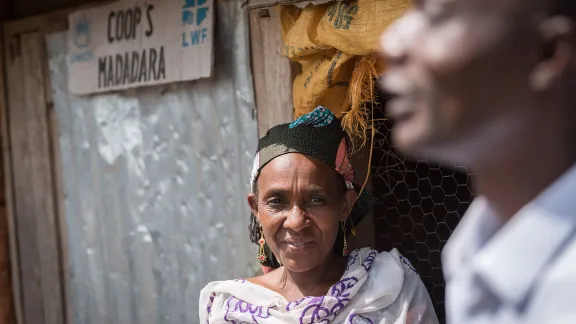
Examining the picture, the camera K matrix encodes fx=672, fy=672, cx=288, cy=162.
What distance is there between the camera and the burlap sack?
91.3 inches

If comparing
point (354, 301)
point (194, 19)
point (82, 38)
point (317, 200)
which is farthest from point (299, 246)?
point (82, 38)

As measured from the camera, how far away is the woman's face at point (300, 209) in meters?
2.23

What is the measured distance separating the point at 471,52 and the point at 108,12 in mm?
3200

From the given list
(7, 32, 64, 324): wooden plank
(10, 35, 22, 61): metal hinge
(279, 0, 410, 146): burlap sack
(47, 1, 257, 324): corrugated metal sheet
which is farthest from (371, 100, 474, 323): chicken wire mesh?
(10, 35, 22, 61): metal hinge

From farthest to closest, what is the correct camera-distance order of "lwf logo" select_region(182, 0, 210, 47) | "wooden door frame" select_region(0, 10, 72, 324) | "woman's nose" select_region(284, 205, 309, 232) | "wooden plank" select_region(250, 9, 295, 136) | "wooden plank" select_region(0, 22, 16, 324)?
"wooden plank" select_region(0, 22, 16, 324)
"wooden door frame" select_region(0, 10, 72, 324)
"lwf logo" select_region(182, 0, 210, 47)
"wooden plank" select_region(250, 9, 295, 136)
"woman's nose" select_region(284, 205, 309, 232)

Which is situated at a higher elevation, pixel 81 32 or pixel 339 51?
pixel 81 32

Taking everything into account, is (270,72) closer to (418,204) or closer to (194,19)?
(194,19)

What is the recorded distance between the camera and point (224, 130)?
326cm

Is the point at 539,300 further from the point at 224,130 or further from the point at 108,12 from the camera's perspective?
the point at 108,12

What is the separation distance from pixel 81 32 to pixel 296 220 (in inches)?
85.7

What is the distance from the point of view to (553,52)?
753 mm

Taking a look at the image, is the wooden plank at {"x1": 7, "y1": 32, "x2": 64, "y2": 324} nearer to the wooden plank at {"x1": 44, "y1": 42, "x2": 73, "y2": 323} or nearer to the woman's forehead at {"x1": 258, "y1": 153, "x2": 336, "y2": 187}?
the wooden plank at {"x1": 44, "y1": 42, "x2": 73, "y2": 323}

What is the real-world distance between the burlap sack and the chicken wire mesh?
38 centimetres

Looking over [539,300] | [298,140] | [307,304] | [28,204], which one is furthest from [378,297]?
[28,204]
